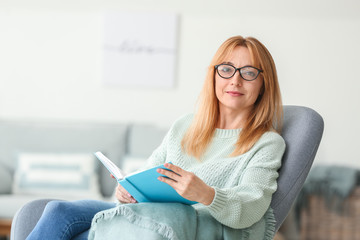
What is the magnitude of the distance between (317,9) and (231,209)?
8.84 ft

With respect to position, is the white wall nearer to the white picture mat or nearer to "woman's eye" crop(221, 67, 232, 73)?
the white picture mat

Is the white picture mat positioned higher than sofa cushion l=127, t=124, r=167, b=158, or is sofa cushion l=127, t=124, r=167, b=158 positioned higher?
the white picture mat

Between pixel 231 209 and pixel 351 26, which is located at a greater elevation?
pixel 351 26

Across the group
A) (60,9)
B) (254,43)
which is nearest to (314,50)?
(60,9)

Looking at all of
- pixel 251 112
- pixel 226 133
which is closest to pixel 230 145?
pixel 226 133

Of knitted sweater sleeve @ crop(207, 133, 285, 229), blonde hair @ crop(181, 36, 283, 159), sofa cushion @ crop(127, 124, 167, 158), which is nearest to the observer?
knitted sweater sleeve @ crop(207, 133, 285, 229)

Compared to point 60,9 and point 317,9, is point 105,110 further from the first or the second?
point 317,9

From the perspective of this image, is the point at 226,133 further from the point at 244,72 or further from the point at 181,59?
the point at 181,59

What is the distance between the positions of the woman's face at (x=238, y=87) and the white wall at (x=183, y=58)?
2.04 metres

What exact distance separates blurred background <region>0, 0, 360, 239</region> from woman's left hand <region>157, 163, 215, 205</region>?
251cm

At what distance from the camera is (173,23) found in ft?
13.0

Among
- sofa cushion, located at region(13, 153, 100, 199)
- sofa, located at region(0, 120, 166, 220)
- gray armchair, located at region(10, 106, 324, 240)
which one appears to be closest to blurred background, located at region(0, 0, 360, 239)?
sofa, located at region(0, 120, 166, 220)

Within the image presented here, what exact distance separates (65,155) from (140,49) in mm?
1026

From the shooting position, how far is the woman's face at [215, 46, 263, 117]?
191 centimetres
